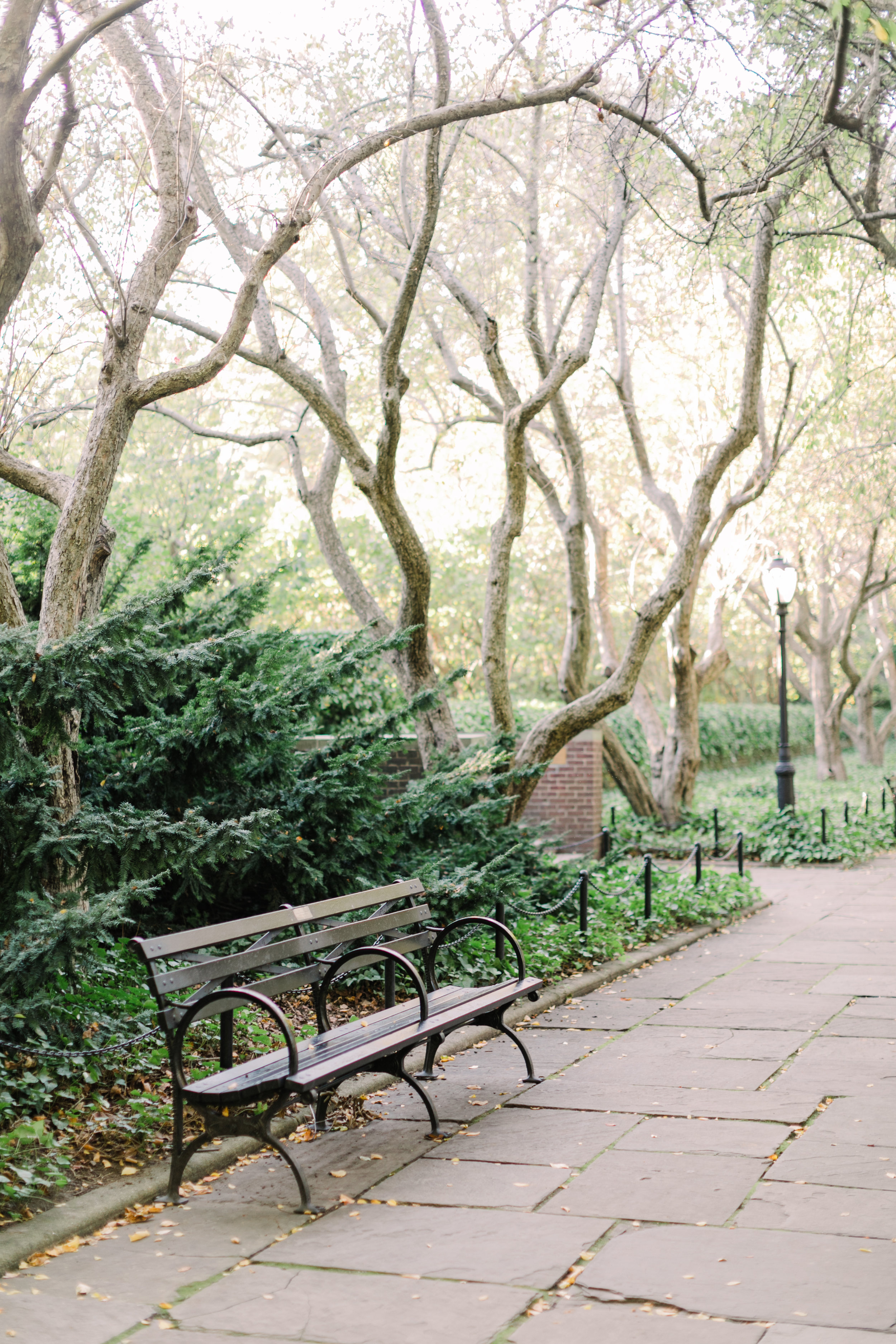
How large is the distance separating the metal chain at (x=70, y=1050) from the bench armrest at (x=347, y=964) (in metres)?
0.74

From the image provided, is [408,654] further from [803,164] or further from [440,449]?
[440,449]

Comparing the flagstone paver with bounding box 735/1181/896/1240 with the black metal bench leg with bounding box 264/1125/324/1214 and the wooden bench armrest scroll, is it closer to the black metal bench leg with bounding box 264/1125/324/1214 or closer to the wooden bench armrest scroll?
the black metal bench leg with bounding box 264/1125/324/1214

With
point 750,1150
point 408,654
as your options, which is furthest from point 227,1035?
point 408,654

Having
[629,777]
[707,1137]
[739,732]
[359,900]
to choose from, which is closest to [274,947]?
[359,900]

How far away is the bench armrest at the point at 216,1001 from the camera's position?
190 inches

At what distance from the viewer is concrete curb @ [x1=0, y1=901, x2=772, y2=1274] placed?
14.4 ft

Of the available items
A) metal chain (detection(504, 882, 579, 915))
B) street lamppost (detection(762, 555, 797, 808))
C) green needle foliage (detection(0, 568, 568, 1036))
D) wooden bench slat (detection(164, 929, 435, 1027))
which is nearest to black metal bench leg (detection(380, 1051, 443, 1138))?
wooden bench slat (detection(164, 929, 435, 1027))

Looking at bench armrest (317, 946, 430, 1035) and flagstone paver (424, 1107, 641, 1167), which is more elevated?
bench armrest (317, 946, 430, 1035)

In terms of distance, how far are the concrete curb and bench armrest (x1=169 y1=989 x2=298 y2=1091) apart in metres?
0.38

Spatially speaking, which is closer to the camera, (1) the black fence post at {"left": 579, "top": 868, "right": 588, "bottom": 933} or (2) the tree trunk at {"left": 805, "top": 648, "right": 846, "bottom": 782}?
(1) the black fence post at {"left": 579, "top": 868, "right": 588, "bottom": 933}

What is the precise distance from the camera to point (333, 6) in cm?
1045

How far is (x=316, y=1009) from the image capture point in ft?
19.9

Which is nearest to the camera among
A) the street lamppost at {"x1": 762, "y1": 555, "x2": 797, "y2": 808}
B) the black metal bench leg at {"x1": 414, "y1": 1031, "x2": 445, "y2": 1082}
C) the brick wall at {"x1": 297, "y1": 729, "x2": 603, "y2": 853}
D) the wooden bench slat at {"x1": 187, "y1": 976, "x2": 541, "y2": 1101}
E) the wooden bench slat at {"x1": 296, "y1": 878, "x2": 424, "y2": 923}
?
the wooden bench slat at {"x1": 187, "y1": 976, "x2": 541, "y2": 1101}

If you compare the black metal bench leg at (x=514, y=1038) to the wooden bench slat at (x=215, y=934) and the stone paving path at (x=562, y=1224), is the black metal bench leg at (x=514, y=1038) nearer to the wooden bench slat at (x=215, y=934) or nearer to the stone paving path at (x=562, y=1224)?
the stone paving path at (x=562, y=1224)
